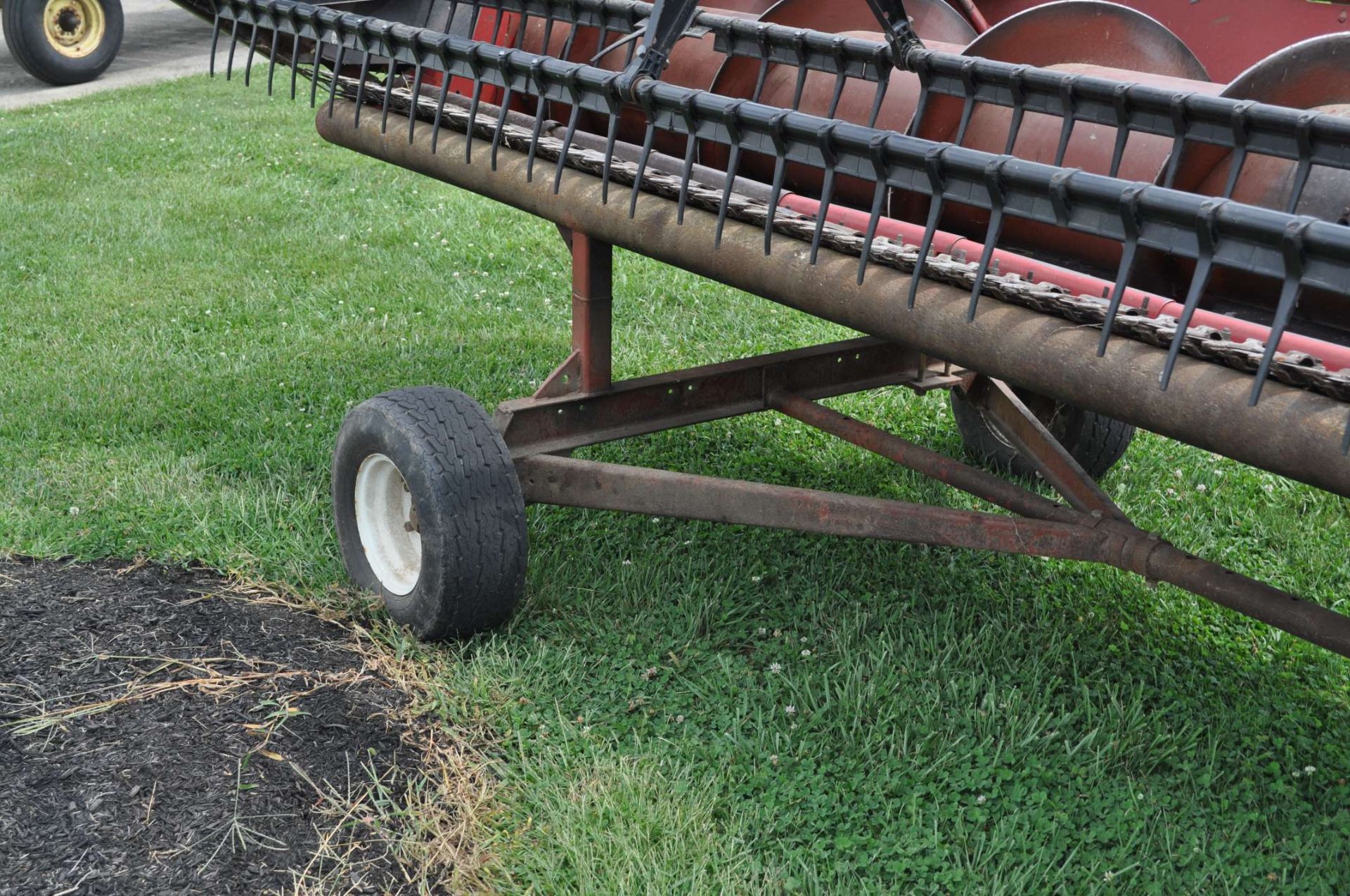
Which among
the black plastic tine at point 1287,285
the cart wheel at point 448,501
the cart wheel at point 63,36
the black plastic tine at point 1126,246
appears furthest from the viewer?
the cart wheel at point 63,36

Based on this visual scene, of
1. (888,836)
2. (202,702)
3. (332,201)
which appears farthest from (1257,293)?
(332,201)

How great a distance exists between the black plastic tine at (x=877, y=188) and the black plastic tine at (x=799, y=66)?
0.69m

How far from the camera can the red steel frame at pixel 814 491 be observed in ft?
8.50

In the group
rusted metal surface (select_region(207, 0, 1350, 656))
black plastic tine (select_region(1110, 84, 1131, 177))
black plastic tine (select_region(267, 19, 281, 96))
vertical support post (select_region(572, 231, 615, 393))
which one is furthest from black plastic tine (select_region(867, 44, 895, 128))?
black plastic tine (select_region(267, 19, 281, 96))

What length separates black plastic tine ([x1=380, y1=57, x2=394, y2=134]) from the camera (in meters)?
3.03

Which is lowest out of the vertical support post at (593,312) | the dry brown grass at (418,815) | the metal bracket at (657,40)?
the dry brown grass at (418,815)

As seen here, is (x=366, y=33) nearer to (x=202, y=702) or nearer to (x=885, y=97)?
(x=885, y=97)

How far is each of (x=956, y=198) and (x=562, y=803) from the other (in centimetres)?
138

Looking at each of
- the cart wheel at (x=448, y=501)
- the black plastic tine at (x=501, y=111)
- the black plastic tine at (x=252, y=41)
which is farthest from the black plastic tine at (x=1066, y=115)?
the black plastic tine at (x=252, y=41)

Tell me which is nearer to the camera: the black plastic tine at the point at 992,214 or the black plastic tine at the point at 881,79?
the black plastic tine at the point at 992,214

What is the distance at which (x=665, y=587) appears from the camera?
3.41 meters

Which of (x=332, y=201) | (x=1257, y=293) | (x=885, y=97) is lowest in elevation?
(x=332, y=201)

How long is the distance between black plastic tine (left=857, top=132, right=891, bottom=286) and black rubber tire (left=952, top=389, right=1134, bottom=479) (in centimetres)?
185

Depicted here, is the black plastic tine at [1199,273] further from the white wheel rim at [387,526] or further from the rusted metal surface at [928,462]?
the white wheel rim at [387,526]
